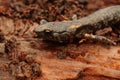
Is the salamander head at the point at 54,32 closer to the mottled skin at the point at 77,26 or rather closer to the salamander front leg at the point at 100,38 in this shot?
the mottled skin at the point at 77,26

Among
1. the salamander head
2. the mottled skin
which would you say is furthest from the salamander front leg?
the salamander head

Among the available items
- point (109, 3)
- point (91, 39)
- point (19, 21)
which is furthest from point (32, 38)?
point (109, 3)

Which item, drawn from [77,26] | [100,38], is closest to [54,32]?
[77,26]

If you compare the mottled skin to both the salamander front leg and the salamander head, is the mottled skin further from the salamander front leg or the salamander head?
the salamander front leg

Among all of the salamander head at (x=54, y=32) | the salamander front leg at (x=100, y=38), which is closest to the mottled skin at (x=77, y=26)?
the salamander head at (x=54, y=32)

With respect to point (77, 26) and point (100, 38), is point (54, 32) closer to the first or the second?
point (77, 26)

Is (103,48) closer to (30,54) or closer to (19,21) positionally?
(30,54)

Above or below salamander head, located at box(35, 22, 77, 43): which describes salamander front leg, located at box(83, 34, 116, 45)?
below
